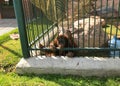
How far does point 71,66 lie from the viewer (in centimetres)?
432

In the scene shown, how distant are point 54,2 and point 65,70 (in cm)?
195

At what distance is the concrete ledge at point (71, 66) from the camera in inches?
165

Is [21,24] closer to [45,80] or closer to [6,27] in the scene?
[45,80]

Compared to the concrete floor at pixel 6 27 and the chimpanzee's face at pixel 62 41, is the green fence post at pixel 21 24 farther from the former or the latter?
the concrete floor at pixel 6 27

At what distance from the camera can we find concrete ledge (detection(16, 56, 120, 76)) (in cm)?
420

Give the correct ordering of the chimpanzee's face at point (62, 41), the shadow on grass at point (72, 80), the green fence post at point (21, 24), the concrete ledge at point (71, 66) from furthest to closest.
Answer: the chimpanzee's face at point (62, 41)
the green fence post at point (21, 24)
the concrete ledge at point (71, 66)
the shadow on grass at point (72, 80)

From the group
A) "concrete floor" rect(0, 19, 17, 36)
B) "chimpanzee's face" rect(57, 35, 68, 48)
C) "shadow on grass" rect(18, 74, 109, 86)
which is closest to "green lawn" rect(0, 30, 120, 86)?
"shadow on grass" rect(18, 74, 109, 86)

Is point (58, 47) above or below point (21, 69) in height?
above

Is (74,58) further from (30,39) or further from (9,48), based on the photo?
(9,48)

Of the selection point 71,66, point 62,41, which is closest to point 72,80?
point 71,66

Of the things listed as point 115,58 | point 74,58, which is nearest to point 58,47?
point 74,58

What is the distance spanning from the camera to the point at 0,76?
14.6 feet

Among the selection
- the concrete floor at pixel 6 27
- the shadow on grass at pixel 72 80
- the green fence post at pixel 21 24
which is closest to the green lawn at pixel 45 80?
the shadow on grass at pixel 72 80

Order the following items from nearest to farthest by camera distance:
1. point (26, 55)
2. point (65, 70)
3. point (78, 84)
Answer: point (78, 84) → point (65, 70) → point (26, 55)
